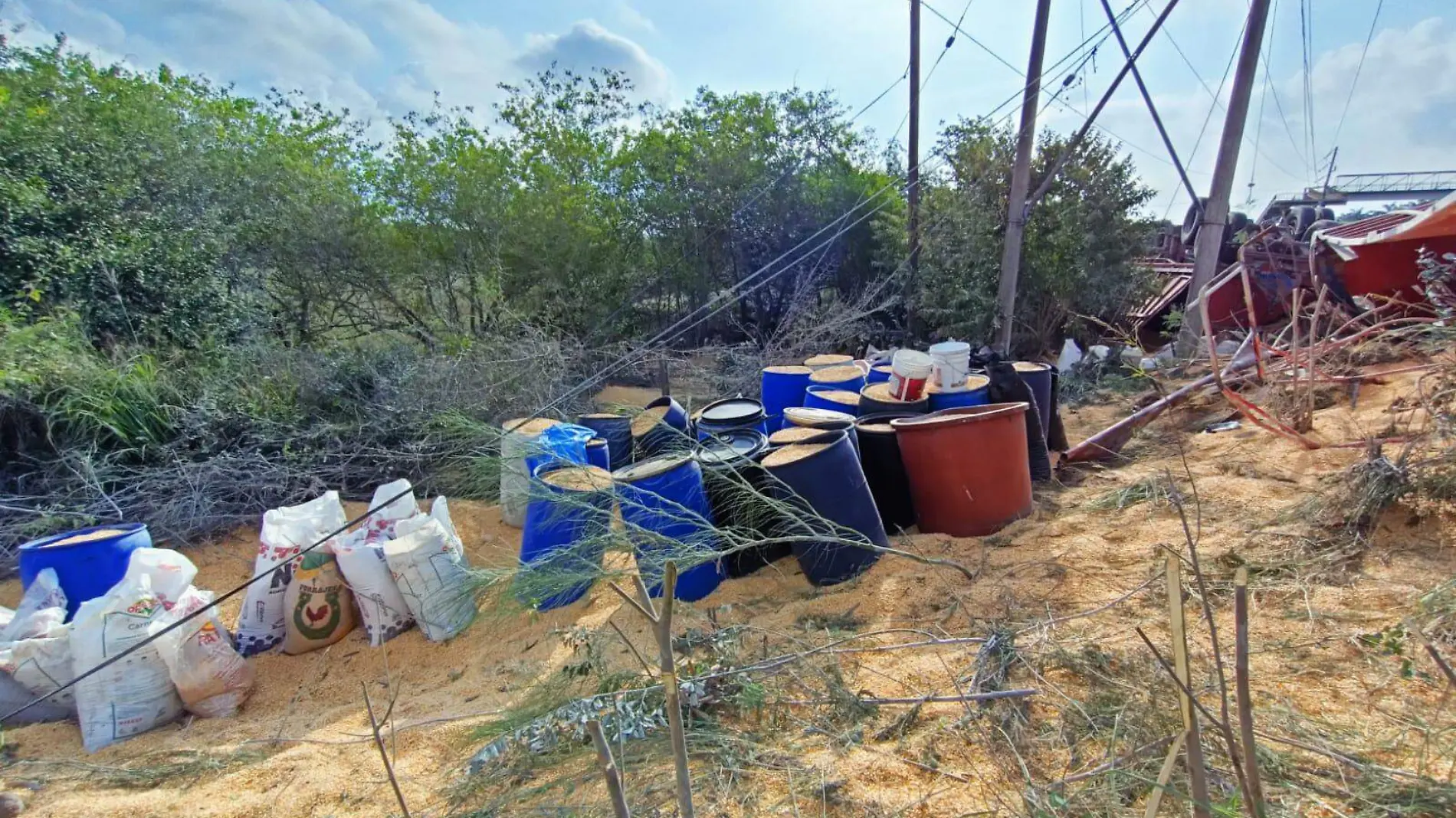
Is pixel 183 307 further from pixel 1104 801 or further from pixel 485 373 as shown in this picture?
pixel 1104 801

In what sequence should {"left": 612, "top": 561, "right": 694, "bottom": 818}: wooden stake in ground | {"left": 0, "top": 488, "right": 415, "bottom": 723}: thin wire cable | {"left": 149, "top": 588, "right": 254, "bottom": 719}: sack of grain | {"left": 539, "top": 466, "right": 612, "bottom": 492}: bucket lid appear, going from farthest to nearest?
{"left": 539, "top": 466, "right": 612, "bottom": 492}: bucket lid
{"left": 149, "top": 588, "right": 254, "bottom": 719}: sack of grain
{"left": 0, "top": 488, "right": 415, "bottom": 723}: thin wire cable
{"left": 612, "top": 561, "right": 694, "bottom": 818}: wooden stake in ground

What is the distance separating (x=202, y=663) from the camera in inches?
115

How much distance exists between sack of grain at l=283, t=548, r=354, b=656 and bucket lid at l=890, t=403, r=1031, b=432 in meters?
2.96

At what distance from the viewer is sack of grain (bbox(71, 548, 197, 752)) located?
2.75m

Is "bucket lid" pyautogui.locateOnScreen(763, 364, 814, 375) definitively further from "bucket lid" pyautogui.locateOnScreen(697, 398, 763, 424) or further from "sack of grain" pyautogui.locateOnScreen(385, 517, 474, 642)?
"sack of grain" pyautogui.locateOnScreen(385, 517, 474, 642)

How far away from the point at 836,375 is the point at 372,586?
325 centimetres

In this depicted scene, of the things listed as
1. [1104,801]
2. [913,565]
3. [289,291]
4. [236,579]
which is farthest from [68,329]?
[1104,801]

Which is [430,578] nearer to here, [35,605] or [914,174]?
[35,605]

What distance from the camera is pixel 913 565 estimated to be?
3355mm

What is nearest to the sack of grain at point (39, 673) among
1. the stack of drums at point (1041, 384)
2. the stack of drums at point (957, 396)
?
the stack of drums at point (957, 396)

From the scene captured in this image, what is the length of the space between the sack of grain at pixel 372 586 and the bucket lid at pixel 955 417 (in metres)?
2.69

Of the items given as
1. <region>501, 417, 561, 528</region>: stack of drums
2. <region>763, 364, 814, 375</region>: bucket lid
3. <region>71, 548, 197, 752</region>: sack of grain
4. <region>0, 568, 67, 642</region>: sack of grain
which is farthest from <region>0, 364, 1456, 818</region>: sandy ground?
<region>763, 364, 814, 375</region>: bucket lid

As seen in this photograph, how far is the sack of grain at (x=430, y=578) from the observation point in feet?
10.9

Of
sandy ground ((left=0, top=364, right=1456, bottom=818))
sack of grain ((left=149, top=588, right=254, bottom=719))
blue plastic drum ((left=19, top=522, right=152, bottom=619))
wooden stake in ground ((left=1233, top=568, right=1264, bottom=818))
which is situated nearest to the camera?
wooden stake in ground ((left=1233, top=568, right=1264, bottom=818))
